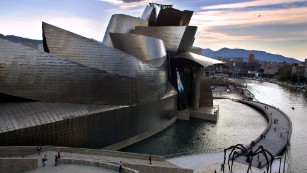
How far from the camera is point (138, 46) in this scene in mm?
39656

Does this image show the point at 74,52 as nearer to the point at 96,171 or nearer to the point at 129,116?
the point at 129,116

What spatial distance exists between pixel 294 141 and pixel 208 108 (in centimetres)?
1618

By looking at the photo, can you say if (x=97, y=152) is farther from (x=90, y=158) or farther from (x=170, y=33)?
(x=170, y=33)

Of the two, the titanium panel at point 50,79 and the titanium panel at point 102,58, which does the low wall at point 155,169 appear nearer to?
the titanium panel at point 50,79

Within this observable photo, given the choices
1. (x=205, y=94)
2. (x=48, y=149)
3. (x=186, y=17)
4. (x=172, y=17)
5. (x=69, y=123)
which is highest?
(x=186, y=17)

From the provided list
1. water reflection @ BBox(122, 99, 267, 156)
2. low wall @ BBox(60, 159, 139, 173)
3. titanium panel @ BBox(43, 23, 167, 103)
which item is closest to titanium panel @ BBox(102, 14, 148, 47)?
water reflection @ BBox(122, 99, 267, 156)

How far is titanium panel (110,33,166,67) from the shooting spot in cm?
3922

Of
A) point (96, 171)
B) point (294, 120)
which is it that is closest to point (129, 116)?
point (96, 171)

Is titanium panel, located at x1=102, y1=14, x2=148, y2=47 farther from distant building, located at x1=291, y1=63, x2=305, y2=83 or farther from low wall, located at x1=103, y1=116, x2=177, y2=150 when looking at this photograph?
distant building, located at x1=291, y1=63, x2=305, y2=83

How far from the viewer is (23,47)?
2517 centimetres

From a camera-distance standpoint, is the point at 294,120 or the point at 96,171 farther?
the point at 294,120

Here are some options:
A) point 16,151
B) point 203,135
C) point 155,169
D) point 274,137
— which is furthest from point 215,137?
point 16,151

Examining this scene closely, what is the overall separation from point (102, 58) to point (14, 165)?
13.2 meters

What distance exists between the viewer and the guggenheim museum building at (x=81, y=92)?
2445 cm
